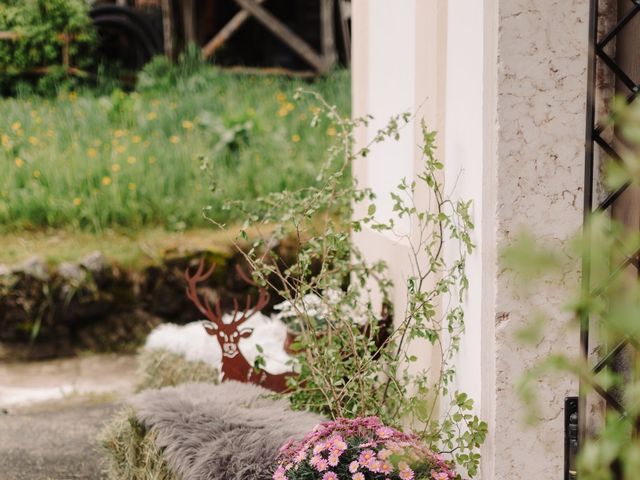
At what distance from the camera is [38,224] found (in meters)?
6.65

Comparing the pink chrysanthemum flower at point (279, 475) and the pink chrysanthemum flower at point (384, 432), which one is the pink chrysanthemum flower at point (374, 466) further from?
the pink chrysanthemum flower at point (279, 475)

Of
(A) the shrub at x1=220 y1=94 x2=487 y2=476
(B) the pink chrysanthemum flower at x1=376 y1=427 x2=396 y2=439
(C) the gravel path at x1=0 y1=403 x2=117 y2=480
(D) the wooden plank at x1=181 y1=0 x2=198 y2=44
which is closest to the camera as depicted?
(B) the pink chrysanthemum flower at x1=376 y1=427 x2=396 y2=439

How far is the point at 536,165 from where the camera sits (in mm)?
2346

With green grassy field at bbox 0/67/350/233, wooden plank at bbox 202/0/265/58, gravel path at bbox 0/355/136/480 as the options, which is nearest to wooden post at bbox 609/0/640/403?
gravel path at bbox 0/355/136/480

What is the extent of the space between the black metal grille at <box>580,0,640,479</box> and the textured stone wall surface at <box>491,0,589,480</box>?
0.15ft

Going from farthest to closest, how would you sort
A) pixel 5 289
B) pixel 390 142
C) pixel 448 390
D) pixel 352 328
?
1. pixel 5 289
2. pixel 390 142
3. pixel 352 328
4. pixel 448 390

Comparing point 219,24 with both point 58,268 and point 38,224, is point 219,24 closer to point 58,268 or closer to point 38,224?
point 38,224

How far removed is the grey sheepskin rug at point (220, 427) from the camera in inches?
108

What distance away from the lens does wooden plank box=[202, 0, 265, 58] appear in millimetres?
10016

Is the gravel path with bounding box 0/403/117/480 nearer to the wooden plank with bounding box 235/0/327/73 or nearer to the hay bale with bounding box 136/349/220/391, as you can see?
the hay bale with bounding box 136/349/220/391

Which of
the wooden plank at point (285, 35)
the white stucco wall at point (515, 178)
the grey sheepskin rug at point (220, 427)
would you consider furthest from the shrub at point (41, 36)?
the white stucco wall at point (515, 178)

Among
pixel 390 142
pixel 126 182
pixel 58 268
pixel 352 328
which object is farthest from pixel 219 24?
pixel 352 328

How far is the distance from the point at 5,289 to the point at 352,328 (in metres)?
3.36

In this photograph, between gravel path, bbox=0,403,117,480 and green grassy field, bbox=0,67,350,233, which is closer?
gravel path, bbox=0,403,117,480
